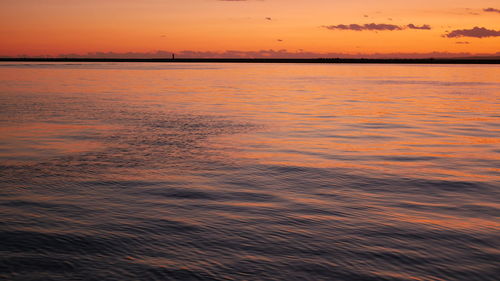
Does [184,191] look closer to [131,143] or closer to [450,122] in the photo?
[131,143]

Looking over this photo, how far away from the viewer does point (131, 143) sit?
19.8 m

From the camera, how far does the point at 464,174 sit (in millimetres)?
14938

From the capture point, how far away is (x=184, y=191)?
12617 mm

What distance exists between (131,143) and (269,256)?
1273 centimetres

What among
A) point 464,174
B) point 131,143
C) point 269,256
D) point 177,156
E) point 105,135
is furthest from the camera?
point 105,135

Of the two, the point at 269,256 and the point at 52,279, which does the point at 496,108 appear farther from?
the point at 52,279

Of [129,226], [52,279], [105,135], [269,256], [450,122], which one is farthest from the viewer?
[450,122]

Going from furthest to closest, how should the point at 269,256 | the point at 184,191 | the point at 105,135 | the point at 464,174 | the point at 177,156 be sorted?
the point at 105,135, the point at 177,156, the point at 464,174, the point at 184,191, the point at 269,256

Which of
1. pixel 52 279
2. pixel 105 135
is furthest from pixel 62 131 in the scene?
pixel 52 279

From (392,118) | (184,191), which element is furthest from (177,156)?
(392,118)

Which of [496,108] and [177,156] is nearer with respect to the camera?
[177,156]

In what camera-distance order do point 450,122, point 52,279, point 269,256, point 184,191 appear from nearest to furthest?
point 52,279 < point 269,256 < point 184,191 < point 450,122

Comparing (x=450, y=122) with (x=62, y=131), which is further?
(x=450, y=122)

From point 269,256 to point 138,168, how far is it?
8107 millimetres
